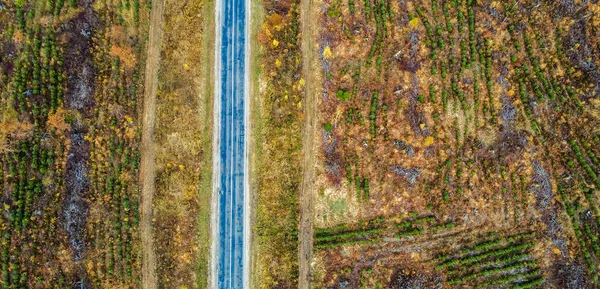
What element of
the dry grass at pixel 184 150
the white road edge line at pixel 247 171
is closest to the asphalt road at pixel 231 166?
the white road edge line at pixel 247 171

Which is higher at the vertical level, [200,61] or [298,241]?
[200,61]

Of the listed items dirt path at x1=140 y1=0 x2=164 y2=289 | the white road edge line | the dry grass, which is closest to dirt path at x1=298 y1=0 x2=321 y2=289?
the white road edge line

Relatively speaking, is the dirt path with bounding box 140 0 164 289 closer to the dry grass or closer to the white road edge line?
the dry grass

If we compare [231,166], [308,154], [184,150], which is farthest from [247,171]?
[184,150]

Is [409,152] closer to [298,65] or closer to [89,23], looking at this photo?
[298,65]

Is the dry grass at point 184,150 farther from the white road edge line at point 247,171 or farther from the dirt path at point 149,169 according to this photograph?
the white road edge line at point 247,171

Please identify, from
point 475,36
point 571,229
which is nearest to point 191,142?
point 475,36
